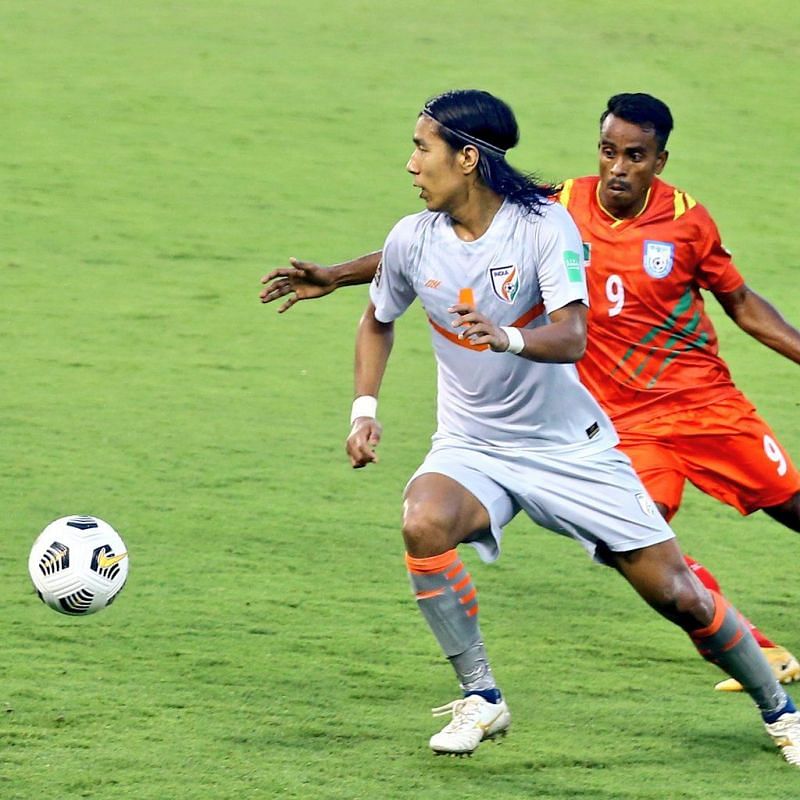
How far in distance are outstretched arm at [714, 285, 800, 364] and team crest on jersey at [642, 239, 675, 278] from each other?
229mm

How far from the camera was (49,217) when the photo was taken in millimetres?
12492

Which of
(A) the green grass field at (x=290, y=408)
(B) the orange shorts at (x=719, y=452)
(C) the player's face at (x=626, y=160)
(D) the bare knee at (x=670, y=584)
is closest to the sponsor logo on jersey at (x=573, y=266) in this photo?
(D) the bare knee at (x=670, y=584)

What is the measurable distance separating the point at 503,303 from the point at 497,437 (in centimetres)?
43

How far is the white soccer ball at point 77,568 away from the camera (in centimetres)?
568

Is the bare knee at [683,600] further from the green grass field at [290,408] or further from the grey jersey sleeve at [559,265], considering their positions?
the grey jersey sleeve at [559,265]

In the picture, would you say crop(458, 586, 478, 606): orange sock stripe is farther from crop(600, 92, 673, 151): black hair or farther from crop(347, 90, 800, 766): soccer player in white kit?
crop(600, 92, 673, 151): black hair

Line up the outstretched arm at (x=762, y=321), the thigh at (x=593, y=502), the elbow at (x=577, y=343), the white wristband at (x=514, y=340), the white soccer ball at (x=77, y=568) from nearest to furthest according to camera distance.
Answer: the white wristband at (x=514, y=340) < the elbow at (x=577, y=343) < the thigh at (x=593, y=502) < the white soccer ball at (x=77, y=568) < the outstretched arm at (x=762, y=321)

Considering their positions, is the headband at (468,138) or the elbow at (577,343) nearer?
the elbow at (577,343)

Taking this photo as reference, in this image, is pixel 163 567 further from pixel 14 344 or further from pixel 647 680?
pixel 14 344

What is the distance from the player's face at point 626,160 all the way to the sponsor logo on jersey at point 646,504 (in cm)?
135

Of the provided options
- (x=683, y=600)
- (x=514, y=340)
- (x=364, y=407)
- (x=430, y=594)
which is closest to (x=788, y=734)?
(x=683, y=600)

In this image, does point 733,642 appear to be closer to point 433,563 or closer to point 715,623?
point 715,623

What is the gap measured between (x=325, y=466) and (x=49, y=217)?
473cm

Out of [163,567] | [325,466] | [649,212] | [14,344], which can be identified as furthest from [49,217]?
[649,212]
